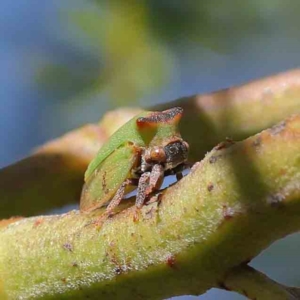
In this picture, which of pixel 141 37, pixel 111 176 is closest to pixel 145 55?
pixel 141 37

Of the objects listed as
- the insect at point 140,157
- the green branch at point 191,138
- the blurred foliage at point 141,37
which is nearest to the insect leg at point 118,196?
the insect at point 140,157

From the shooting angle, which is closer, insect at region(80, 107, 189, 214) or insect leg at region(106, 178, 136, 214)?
insect leg at region(106, 178, 136, 214)

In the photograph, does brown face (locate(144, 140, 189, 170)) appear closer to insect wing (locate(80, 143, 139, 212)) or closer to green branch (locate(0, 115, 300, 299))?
insect wing (locate(80, 143, 139, 212))

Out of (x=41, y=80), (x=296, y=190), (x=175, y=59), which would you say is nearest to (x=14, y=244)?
(x=296, y=190)

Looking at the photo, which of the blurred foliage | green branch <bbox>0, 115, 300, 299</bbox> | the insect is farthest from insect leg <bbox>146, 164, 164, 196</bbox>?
the blurred foliage

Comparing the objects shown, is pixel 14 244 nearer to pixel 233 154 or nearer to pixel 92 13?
pixel 233 154

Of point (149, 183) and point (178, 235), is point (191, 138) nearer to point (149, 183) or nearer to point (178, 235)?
point (149, 183)
